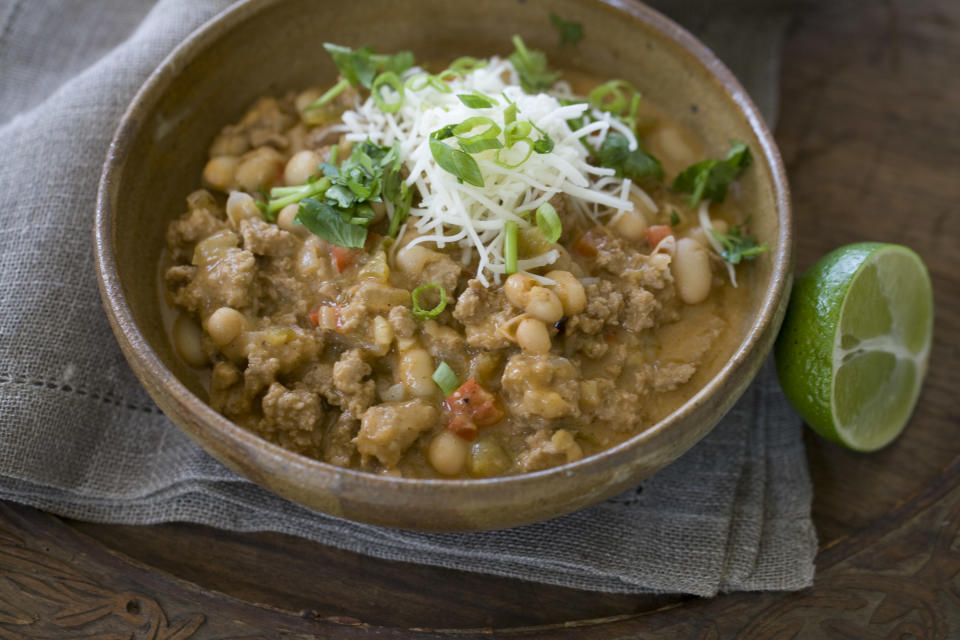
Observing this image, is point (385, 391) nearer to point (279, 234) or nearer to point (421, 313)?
point (421, 313)

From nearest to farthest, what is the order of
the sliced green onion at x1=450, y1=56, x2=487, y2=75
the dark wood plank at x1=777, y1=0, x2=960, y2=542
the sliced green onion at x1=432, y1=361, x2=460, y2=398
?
the sliced green onion at x1=432, y1=361, x2=460, y2=398, the dark wood plank at x1=777, y1=0, x2=960, y2=542, the sliced green onion at x1=450, y1=56, x2=487, y2=75

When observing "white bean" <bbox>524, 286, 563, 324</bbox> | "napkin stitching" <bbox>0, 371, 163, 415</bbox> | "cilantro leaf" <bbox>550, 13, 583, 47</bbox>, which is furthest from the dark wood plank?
"napkin stitching" <bbox>0, 371, 163, 415</bbox>

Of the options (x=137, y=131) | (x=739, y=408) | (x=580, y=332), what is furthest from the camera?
(x=739, y=408)

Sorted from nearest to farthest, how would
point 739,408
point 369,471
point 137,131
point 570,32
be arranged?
1. point 369,471
2. point 137,131
3. point 739,408
4. point 570,32

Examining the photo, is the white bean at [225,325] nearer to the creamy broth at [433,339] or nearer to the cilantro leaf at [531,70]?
the creamy broth at [433,339]

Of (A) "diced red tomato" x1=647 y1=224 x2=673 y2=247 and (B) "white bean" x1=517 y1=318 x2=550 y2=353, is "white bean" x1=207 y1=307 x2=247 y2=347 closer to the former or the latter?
(B) "white bean" x1=517 y1=318 x2=550 y2=353

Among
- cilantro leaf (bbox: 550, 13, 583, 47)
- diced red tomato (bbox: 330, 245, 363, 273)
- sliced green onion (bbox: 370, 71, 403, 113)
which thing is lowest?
diced red tomato (bbox: 330, 245, 363, 273)

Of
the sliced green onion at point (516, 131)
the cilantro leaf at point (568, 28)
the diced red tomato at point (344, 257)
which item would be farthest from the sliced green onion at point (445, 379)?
the cilantro leaf at point (568, 28)

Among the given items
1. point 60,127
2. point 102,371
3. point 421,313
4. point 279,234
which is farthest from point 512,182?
point 60,127
